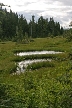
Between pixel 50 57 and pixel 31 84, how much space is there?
68.7ft

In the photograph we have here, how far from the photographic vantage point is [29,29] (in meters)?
128

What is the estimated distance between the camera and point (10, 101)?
813cm

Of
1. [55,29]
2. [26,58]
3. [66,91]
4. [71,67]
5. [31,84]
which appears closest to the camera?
[66,91]

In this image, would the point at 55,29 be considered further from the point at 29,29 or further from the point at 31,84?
the point at 31,84

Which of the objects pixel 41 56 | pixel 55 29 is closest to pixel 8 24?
pixel 55 29

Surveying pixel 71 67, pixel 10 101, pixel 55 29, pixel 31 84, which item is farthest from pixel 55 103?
pixel 55 29

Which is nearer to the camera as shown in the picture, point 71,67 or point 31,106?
point 31,106

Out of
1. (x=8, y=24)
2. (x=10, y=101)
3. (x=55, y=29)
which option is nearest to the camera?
(x=10, y=101)

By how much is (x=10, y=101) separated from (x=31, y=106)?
106cm

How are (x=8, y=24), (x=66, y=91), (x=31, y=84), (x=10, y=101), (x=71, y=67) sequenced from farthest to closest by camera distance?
1. (x=8, y=24)
2. (x=71, y=67)
3. (x=31, y=84)
4. (x=66, y=91)
5. (x=10, y=101)

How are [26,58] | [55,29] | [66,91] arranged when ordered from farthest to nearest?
[55,29]
[26,58]
[66,91]

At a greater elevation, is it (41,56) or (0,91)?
(0,91)

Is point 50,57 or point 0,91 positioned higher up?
point 0,91

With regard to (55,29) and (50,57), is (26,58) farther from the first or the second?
(55,29)
